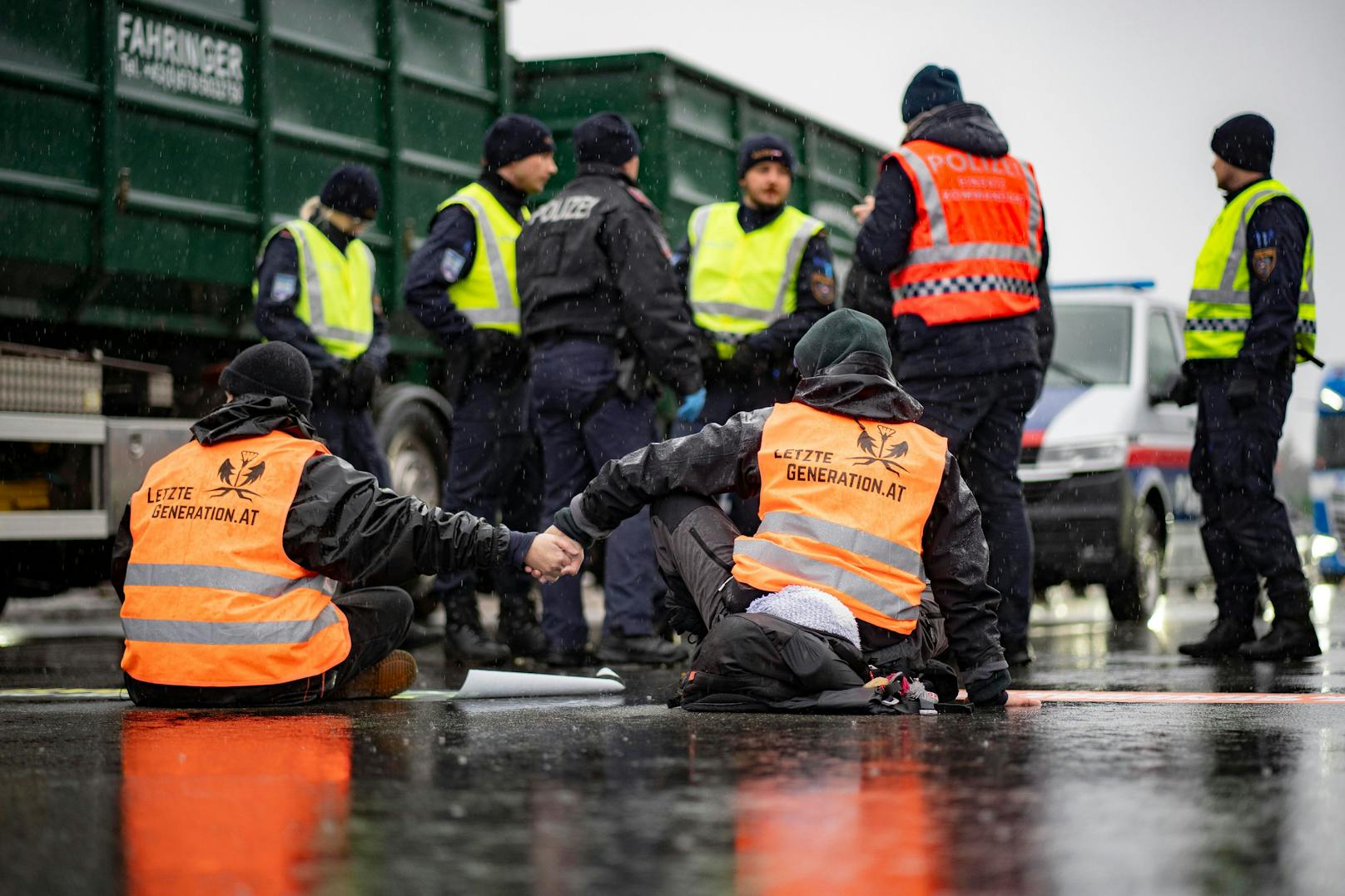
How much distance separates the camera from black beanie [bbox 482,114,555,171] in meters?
7.64

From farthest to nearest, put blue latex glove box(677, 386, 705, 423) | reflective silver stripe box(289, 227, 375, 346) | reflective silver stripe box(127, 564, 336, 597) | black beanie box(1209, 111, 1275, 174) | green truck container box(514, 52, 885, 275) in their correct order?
green truck container box(514, 52, 885, 275) < reflective silver stripe box(289, 227, 375, 346) < black beanie box(1209, 111, 1275, 174) < blue latex glove box(677, 386, 705, 423) < reflective silver stripe box(127, 564, 336, 597)

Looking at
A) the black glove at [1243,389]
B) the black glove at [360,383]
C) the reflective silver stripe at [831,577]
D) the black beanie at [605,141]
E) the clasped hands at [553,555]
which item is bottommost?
the reflective silver stripe at [831,577]

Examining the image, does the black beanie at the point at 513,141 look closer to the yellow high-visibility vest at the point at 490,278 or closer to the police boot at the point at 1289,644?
the yellow high-visibility vest at the point at 490,278

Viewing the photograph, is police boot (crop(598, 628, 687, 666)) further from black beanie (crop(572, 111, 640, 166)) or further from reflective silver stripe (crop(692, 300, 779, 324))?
black beanie (crop(572, 111, 640, 166))

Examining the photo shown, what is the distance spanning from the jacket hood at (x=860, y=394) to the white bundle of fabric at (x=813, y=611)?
0.49 metres

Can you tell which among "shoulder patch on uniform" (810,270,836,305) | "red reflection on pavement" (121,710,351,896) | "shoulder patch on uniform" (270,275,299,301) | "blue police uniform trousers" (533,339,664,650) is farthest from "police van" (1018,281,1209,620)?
"red reflection on pavement" (121,710,351,896)

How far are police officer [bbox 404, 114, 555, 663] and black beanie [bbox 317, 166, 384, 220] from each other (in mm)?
403

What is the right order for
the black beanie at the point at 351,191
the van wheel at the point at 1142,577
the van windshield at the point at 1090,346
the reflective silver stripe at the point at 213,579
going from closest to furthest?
the reflective silver stripe at the point at 213,579 < the black beanie at the point at 351,191 < the van wheel at the point at 1142,577 < the van windshield at the point at 1090,346

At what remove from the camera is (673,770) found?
11.6 feet

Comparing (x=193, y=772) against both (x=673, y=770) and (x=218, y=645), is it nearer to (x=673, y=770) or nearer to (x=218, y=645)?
(x=673, y=770)

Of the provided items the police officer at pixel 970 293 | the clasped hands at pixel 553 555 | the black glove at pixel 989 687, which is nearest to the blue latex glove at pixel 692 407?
the police officer at pixel 970 293

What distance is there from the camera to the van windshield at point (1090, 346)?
10242 mm

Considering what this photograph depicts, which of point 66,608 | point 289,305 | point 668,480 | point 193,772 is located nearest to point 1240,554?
point 668,480

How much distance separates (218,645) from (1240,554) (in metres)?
4.31
